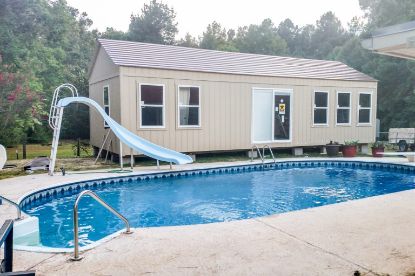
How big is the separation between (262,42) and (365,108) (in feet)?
63.5

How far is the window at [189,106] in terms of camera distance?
1036 centimetres

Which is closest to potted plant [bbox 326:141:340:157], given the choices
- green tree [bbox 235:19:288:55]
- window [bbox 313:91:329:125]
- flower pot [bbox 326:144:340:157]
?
flower pot [bbox 326:144:340:157]

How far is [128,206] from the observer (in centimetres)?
634

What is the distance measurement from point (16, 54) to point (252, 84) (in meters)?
8.82

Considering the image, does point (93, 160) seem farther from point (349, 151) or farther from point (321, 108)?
point (349, 151)

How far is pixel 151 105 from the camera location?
9.85 meters

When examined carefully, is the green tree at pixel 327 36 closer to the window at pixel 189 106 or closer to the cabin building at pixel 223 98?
the cabin building at pixel 223 98

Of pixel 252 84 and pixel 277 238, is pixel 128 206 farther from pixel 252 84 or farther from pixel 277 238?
pixel 252 84

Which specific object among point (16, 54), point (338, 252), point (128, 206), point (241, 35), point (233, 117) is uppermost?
point (241, 35)

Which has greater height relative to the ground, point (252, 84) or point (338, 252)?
point (252, 84)

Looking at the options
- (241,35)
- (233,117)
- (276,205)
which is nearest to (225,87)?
(233,117)

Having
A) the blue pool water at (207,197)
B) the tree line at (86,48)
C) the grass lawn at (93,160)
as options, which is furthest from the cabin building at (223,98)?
the tree line at (86,48)

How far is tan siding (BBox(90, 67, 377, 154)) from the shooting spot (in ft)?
31.7

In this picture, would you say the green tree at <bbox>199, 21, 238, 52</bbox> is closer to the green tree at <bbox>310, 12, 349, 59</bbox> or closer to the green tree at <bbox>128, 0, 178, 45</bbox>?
the green tree at <bbox>128, 0, 178, 45</bbox>
